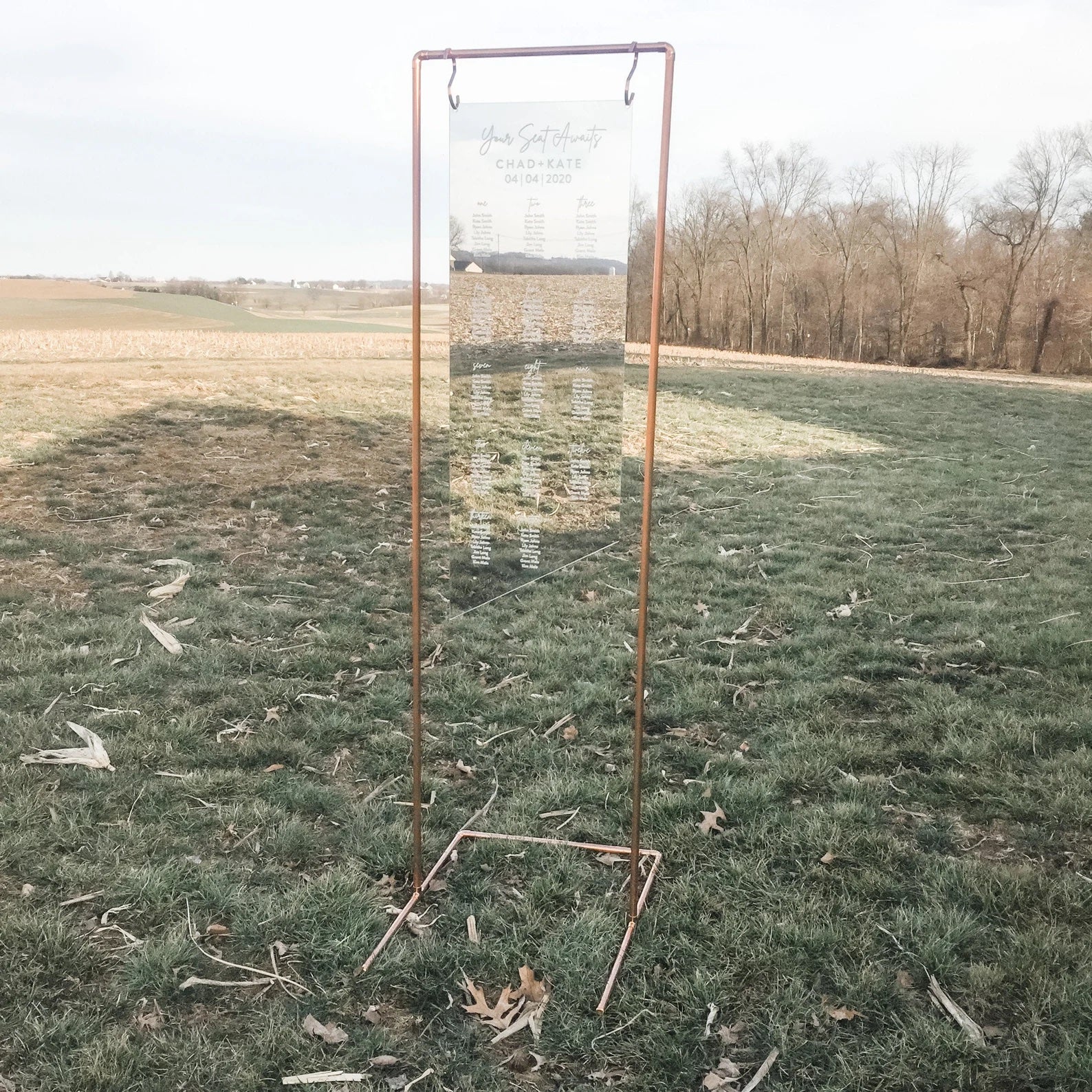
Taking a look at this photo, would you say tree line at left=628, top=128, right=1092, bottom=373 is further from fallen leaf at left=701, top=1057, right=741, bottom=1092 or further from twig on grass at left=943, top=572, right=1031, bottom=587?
fallen leaf at left=701, top=1057, right=741, bottom=1092

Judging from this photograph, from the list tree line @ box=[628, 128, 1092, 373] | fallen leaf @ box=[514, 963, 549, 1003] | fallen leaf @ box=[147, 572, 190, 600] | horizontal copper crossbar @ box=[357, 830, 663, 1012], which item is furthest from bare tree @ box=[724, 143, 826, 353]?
fallen leaf @ box=[514, 963, 549, 1003]

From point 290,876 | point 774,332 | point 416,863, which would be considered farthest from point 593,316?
point 774,332

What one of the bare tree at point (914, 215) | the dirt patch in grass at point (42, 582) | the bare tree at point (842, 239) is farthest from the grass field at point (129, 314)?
the bare tree at point (914, 215)

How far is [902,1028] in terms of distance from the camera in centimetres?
208

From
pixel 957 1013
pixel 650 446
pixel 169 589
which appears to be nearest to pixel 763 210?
pixel 169 589

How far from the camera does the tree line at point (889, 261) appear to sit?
Result: 33.8 ft

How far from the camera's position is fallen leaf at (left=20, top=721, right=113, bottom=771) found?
126 inches

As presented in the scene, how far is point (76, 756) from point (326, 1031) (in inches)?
63.2

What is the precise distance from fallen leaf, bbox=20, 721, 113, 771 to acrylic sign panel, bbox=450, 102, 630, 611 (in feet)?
4.74

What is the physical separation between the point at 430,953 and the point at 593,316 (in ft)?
5.14

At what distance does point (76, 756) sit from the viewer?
3.25 metres

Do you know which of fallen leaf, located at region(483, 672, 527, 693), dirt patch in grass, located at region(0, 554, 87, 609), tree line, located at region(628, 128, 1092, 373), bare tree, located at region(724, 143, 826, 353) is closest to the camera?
fallen leaf, located at region(483, 672, 527, 693)

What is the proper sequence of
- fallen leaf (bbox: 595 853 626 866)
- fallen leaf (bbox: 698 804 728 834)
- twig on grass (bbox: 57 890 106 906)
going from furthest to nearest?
fallen leaf (bbox: 698 804 728 834) < fallen leaf (bbox: 595 853 626 866) < twig on grass (bbox: 57 890 106 906)

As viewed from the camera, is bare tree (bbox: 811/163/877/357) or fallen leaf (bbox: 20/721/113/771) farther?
bare tree (bbox: 811/163/877/357)
